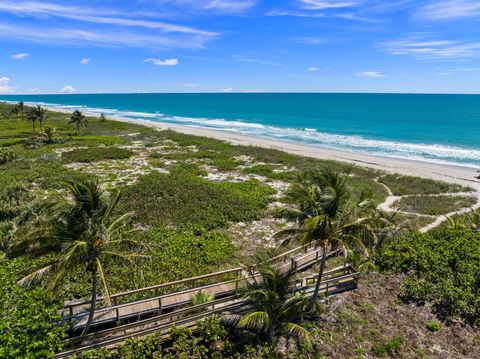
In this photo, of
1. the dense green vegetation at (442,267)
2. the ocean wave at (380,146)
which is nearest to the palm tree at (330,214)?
the dense green vegetation at (442,267)

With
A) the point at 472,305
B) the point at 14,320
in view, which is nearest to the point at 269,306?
the point at 14,320

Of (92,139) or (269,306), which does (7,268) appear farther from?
(92,139)

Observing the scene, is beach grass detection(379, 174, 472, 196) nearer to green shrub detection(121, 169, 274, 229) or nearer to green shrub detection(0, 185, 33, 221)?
green shrub detection(121, 169, 274, 229)

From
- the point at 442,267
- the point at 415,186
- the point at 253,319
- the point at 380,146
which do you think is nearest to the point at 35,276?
the point at 253,319

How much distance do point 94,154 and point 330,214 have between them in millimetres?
42426

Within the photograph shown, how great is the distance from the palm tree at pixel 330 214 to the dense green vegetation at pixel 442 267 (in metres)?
6.48

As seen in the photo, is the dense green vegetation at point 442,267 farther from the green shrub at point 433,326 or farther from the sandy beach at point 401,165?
the sandy beach at point 401,165

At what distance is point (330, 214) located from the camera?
41.7 feet

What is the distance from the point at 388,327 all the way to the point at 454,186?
30.0 metres

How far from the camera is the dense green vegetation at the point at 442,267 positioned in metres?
15.2

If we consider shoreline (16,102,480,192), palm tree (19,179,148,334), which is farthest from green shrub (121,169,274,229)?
shoreline (16,102,480,192)

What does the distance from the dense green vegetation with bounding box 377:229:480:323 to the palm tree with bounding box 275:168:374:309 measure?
648 centimetres

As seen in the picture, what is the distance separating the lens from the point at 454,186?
37.2m

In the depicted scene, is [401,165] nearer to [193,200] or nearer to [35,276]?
[193,200]
